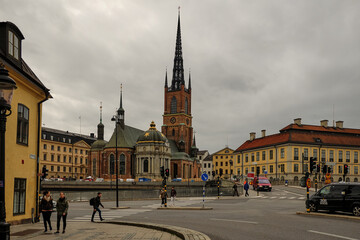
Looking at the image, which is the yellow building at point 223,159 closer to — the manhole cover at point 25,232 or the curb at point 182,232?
the curb at point 182,232

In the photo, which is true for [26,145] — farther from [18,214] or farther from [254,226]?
[254,226]

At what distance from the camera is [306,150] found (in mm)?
86188

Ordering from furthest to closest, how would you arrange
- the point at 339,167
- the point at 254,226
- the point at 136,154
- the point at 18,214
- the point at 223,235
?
1. the point at 136,154
2. the point at 339,167
3. the point at 18,214
4. the point at 254,226
5. the point at 223,235

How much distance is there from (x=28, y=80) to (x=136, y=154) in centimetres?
8266

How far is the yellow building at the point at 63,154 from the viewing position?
113037 millimetres

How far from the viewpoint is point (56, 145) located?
11669 cm

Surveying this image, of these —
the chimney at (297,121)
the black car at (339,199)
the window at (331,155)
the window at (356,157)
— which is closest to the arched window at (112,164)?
the chimney at (297,121)

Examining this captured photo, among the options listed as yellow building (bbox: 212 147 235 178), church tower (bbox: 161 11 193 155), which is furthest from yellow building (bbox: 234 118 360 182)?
yellow building (bbox: 212 147 235 178)

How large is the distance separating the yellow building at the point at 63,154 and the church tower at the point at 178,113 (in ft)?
83.5

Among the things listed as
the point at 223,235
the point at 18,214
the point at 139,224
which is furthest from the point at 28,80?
the point at 223,235

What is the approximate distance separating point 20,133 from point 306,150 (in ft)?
250

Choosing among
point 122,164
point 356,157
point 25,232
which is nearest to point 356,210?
point 25,232

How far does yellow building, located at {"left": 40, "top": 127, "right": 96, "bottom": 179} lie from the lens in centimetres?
11304

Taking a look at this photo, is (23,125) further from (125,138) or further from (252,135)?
(252,135)
